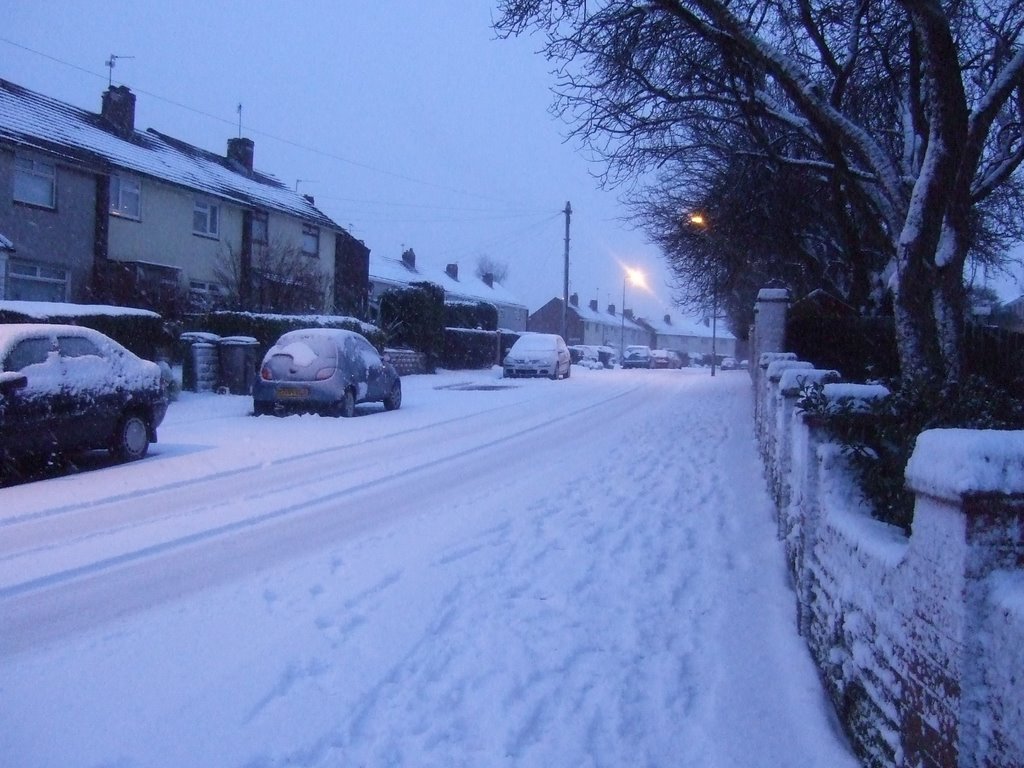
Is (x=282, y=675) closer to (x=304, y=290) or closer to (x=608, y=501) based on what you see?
(x=608, y=501)

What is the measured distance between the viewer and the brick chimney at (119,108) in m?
27.5

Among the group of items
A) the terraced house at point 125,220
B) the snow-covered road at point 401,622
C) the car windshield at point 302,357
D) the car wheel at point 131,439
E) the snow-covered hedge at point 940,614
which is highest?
the terraced house at point 125,220

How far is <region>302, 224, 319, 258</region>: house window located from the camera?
112ft

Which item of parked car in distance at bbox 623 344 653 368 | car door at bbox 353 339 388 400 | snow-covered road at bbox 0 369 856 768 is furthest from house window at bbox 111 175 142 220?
parked car in distance at bbox 623 344 653 368

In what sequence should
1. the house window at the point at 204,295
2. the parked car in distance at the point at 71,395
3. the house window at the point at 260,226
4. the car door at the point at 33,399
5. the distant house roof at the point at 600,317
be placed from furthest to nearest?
1. the distant house roof at the point at 600,317
2. the house window at the point at 260,226
3. the house window at the point at 204,295
4. the parked car in distance at the point at 71,395
5. the car door at the point at 33,399

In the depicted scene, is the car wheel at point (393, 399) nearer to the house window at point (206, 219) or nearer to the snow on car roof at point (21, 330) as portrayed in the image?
the snow on car roof at point (21, 330)

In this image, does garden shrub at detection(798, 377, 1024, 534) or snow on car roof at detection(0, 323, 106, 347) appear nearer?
garden shrub at detection(798, 377, 1024, 534)

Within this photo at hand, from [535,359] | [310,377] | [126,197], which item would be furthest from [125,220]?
[310,377]

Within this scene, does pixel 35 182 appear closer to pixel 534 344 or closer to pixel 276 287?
pixel 276 287

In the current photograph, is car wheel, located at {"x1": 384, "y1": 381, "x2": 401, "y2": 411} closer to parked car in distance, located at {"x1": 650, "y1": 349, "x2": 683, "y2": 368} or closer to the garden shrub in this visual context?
the garden shrub

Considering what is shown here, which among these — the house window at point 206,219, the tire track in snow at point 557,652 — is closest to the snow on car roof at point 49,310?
the tire track in snow at point 557,652

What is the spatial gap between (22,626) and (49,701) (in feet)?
3.52

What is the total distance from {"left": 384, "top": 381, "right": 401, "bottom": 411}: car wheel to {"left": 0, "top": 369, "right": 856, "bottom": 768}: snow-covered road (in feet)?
22.4

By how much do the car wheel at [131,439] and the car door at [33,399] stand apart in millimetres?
1046
